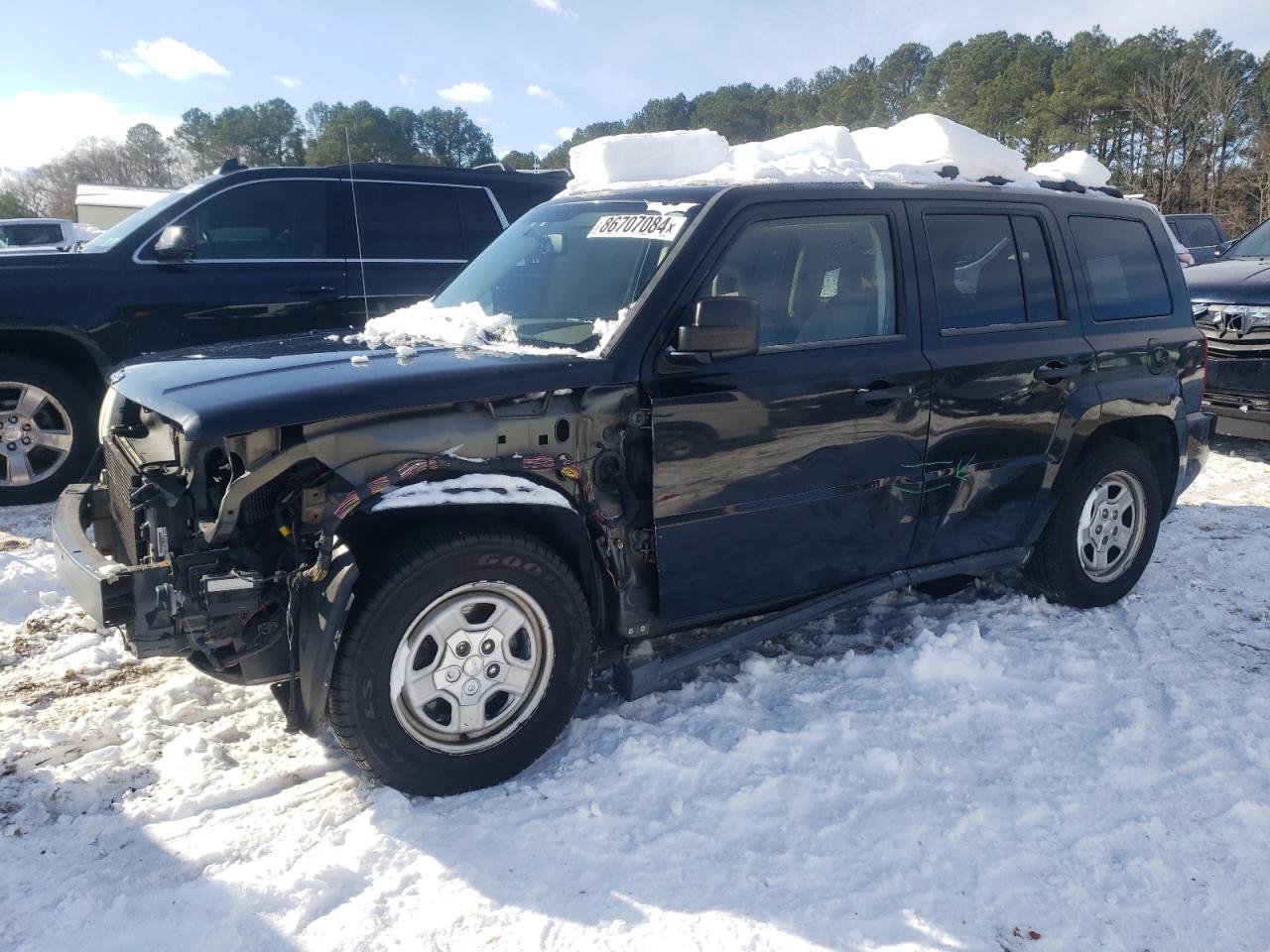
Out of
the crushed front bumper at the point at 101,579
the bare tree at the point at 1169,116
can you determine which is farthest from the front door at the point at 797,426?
the bare tree at the point at 1169,116

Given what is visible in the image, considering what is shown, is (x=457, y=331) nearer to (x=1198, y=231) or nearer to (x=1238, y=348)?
(x=1238, y=348)

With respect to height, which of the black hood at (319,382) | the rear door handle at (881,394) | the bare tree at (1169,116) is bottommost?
the rear door handle at (881,394)

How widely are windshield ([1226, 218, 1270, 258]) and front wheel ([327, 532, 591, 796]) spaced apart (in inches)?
359

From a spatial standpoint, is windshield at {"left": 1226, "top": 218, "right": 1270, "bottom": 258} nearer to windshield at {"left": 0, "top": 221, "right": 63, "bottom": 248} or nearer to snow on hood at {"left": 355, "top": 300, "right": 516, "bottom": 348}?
snow on hood at {"left": 355, "top": 300, "right": 516, "bottom": 348}

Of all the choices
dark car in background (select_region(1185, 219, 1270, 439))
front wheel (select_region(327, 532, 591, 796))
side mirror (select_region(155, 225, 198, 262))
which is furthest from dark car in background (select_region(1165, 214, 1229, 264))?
front wheel (select_region(327, 532, 591, 796))

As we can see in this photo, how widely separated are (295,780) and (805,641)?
224cm

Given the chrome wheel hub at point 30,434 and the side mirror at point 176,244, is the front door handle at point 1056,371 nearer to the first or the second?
the side mirror at point 176,244

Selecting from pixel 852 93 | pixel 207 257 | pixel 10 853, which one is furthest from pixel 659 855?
pixel 852 93

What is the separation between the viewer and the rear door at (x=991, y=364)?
12.4ft

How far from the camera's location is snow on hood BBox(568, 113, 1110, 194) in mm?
3811

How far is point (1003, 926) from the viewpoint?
2455 mm

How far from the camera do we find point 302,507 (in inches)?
107

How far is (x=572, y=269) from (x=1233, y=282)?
23.4 feet

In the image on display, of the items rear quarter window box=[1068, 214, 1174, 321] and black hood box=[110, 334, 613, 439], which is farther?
rear quarter window box=[1068, 214, 1174, 321]
